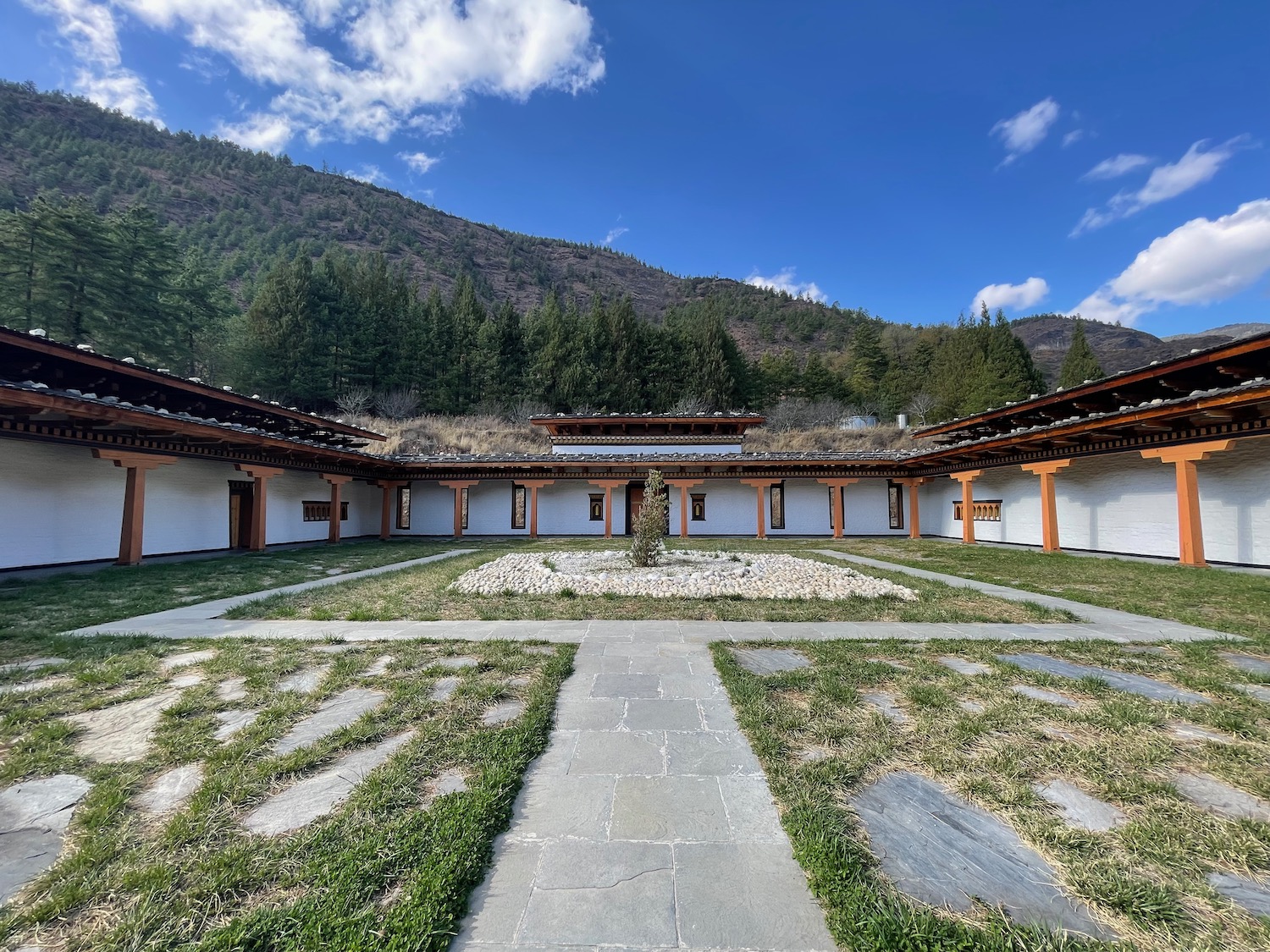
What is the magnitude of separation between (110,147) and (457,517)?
92875 mm

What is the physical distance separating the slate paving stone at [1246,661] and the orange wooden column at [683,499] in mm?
16091

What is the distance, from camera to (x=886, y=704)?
3.82m

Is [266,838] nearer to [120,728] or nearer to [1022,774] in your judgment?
[120,728]

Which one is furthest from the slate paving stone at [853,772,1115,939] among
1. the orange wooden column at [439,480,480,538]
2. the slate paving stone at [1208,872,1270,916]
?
the orange wooden column at [439,480,480,538]

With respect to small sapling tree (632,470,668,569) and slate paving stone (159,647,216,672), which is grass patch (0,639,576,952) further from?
small sapling tree (632,470,668,569)

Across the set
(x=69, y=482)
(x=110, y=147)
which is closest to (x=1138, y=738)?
(x=69, y=482)

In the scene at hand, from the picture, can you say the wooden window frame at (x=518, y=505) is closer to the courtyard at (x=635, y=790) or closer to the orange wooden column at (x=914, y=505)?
the courtyard at (x=635, y=790)

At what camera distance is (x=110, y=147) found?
67625mm

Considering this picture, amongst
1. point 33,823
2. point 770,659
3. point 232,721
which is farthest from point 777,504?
point 33,823

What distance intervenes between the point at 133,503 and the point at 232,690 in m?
11.9

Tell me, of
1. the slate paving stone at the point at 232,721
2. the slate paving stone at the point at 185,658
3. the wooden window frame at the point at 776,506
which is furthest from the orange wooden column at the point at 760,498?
the slate paving stone at the point at 232,721

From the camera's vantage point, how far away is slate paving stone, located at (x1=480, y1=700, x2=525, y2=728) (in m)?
3.50

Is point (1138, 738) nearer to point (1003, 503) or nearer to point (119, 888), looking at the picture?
point (119, 888)

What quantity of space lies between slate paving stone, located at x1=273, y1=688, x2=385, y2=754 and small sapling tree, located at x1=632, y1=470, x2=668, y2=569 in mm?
6969
